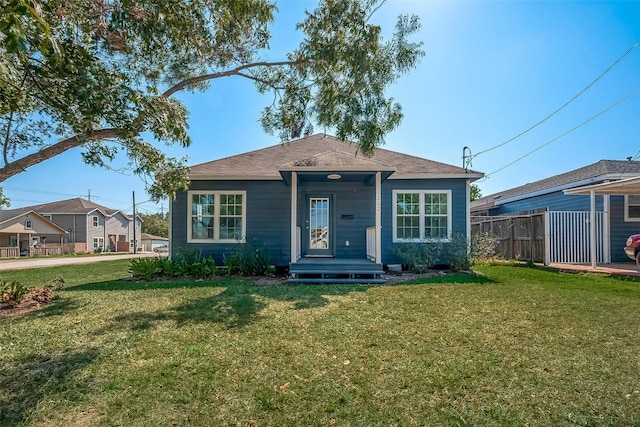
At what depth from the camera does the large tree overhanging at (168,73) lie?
162 inches

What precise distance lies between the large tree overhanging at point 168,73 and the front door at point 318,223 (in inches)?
118

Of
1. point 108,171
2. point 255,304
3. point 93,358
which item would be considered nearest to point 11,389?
point 93,358

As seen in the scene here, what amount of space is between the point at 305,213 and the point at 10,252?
3152 cm

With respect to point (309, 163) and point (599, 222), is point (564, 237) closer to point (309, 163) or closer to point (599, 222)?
point (599, 222)

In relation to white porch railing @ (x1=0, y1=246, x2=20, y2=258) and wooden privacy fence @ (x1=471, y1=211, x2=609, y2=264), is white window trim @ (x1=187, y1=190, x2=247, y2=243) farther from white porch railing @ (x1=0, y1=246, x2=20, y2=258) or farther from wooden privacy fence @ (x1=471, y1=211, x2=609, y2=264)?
white porch railing @ (x1=0, y1=246, x2=20, y2=258)

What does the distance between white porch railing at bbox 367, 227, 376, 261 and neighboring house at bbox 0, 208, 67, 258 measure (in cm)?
3271

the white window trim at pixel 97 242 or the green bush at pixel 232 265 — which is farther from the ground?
the green bush at pixel 232 265

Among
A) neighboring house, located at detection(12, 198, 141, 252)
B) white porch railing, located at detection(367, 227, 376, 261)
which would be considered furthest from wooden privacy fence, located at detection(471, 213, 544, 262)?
neighboring house, located at detection(12, 198, 141, 252)

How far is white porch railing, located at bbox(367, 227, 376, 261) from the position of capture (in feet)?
29.9

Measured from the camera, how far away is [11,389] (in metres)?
2.96

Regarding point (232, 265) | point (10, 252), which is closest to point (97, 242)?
point (10, 252)

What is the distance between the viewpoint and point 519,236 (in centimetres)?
1232

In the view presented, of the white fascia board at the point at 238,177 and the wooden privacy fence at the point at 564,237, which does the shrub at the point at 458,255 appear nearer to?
the wooden privacy fence at the point at 564,237

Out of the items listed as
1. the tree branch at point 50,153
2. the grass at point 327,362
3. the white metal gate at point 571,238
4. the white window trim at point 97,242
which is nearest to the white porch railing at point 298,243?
the grass at point 327,362
